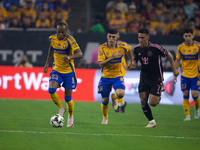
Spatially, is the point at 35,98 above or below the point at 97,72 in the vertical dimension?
below

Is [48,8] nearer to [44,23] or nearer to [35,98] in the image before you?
[44,23]

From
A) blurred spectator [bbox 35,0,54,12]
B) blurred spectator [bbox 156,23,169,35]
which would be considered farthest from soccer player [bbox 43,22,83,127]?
blurred spectator [bbox 35,0,54,12]

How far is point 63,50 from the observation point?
8453 millimetres

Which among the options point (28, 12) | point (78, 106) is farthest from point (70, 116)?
point (28, 12)

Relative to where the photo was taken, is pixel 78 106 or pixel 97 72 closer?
pixel 78 106

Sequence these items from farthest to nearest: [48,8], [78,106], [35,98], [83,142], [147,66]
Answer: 1. [48,8]
2. [35,98]
3. [78,106]
4. [147,66]
5. [83,142]

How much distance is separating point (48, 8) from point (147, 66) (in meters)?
11.0

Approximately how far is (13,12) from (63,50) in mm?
10370

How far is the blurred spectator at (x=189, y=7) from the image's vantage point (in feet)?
63.3

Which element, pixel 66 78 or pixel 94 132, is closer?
pixel 94 132

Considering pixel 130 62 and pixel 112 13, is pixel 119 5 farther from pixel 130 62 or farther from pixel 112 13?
pixel 130 62

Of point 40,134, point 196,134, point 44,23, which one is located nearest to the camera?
point 40,134

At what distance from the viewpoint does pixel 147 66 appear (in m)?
8.42

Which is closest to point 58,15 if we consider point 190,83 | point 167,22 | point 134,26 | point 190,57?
point 134,26
